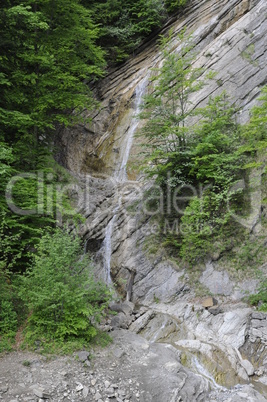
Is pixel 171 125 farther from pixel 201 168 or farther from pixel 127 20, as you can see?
pixel 127 20

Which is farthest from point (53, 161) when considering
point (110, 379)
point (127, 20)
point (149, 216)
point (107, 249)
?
point (127, 20)

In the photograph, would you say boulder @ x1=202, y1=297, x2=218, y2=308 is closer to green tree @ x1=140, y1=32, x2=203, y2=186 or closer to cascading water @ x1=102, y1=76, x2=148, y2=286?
cascading water @ x1=102, y1=76, x2=148, y2=286

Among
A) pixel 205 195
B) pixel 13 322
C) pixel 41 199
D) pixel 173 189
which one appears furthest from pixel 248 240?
pixel 13 322

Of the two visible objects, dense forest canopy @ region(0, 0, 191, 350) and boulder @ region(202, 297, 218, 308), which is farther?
boulder @ region(202, 297, 218, 308)

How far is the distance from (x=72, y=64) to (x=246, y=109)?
7709 millimetres

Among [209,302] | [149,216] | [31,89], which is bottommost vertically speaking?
[209,302]

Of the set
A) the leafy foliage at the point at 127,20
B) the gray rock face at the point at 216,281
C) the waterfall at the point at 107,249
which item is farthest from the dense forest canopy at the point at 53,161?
the leafy foliage at the point at 127,20

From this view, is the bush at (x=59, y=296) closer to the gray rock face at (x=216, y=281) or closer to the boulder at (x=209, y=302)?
the boulder at (x=209, y=302)

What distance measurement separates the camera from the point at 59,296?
21.4 ft

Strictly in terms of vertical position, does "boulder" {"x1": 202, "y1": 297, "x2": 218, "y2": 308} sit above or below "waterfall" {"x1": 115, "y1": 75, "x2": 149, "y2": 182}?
below

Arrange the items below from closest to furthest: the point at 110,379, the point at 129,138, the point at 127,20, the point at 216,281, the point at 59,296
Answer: the point at 110,379 → the point at 59,296 → the point at 216,281 → the point at 129,138 → the point at 127,20

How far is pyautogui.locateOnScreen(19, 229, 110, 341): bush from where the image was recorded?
658 cm

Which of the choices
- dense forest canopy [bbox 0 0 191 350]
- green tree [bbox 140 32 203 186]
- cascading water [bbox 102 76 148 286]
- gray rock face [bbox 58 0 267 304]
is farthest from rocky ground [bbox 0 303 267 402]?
green tree [bbox 140 32 203 186]

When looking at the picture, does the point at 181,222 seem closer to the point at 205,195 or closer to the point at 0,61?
the point at 205,195
